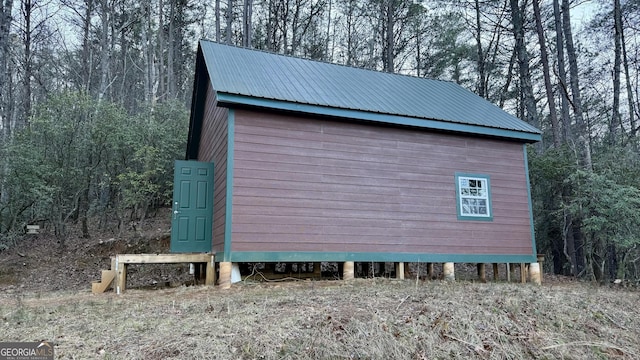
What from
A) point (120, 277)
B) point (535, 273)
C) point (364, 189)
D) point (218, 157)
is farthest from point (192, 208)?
point (535, 273)

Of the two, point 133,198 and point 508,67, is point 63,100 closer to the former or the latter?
point 133,198

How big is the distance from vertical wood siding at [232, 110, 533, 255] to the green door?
1812 millimetres

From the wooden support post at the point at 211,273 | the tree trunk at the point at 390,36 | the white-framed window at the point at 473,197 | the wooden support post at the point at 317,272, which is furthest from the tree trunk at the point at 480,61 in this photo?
the wooden support post at the point at 211,273

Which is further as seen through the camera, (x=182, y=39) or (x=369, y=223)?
(x=182, y=39)

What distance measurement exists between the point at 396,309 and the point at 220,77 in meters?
5.50

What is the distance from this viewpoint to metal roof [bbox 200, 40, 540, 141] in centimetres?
816

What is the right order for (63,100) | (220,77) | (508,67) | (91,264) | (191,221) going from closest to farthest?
(220,77) < (191,221) < (91,264) < (63,100) < (508,67)

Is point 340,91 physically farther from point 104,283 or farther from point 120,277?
point 104,283

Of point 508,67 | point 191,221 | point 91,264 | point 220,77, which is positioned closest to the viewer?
point 220,77

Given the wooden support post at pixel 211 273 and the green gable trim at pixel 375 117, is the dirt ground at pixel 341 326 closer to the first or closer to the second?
the wooden support post at pixel 211 273

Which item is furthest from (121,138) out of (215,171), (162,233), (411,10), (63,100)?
(411,10)

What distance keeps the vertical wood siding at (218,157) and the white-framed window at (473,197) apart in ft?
15.8

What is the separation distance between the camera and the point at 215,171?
9180 millimetres

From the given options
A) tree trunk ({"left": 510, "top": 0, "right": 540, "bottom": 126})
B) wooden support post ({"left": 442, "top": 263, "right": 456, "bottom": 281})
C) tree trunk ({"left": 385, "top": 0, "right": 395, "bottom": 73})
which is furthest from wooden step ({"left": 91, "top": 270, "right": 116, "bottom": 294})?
tree trunk ({"left": 385, "top": 0, "right": 395, "bottom": 73})
